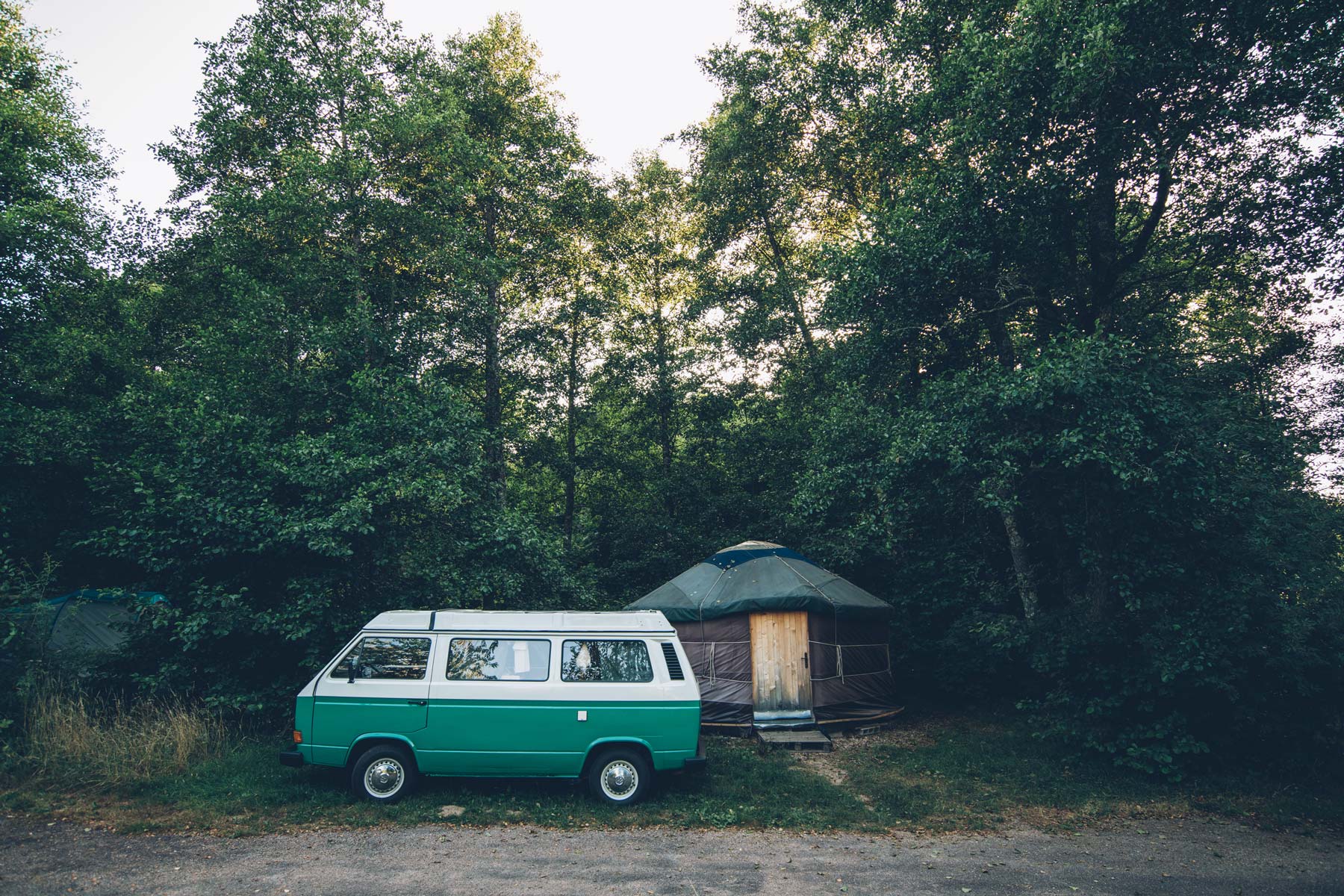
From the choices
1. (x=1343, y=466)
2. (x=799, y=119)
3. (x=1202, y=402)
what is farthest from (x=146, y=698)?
(x=799, y=119)

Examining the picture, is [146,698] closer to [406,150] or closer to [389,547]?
[389,547]

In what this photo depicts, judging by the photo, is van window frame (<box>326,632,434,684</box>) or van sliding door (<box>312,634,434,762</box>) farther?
van window frame (<box>326,632,434,684</box>)

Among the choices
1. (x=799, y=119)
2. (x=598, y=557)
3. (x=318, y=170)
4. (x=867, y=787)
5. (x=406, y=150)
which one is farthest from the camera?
(x=598, y=557)

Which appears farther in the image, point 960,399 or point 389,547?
point 389,547

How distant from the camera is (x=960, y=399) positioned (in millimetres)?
11164

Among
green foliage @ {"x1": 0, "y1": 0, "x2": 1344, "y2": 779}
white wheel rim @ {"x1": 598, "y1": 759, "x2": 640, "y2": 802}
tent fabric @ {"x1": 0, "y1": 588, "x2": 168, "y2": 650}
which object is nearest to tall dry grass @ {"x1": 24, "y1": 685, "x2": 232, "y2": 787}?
green foliage @ {"x1": 0, "y1": 0, "x2": 1344, "y2": 779}

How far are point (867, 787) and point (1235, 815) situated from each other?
4586 millimetres

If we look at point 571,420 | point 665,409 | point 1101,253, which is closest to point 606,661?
point 1101,253

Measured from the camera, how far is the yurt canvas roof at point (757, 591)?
13.4 metres

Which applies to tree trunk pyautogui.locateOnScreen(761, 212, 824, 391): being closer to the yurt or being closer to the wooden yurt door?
the yurt

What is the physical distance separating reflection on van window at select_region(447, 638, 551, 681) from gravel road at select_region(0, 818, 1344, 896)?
1.70m

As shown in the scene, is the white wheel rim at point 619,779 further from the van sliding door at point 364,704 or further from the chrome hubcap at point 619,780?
the van sliding door at point 364,704

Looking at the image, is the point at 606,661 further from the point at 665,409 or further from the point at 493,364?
the point at 665,409

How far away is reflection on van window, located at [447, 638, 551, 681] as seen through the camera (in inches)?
340
